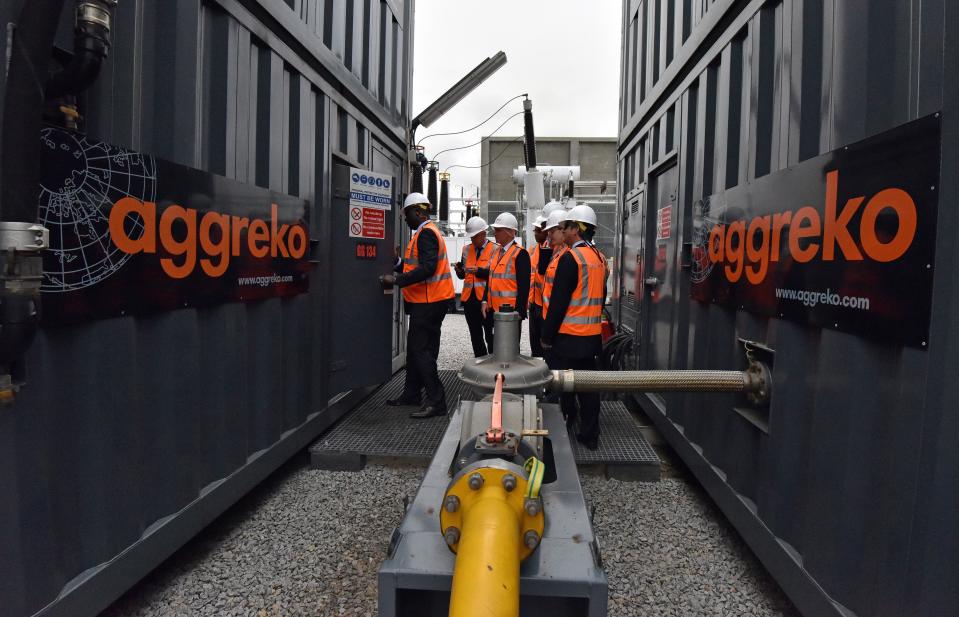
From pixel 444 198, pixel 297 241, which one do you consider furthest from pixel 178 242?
pixel 444 198

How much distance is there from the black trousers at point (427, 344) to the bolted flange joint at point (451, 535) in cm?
346

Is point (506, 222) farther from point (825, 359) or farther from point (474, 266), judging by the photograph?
point (825, 359)

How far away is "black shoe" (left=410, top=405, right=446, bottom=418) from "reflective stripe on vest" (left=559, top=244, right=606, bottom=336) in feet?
4.54

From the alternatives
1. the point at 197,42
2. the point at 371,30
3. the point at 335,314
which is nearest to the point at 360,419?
the point at 335,314

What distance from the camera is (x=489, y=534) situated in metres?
1.50

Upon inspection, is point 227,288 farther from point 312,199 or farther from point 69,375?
point 312,199

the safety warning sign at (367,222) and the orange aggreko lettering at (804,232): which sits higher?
the safety warning sign at (367,222)

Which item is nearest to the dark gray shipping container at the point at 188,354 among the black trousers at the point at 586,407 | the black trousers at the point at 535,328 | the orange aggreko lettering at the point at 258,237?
the orange aggreko lettering at the point at 258,237

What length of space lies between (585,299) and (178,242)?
2736 mm

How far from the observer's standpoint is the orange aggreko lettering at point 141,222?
2273mm

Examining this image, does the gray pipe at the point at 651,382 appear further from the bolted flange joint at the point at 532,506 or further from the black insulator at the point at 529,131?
the black insulator at the point at 529,131

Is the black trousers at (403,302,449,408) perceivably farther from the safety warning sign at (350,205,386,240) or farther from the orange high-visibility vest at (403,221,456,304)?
the safety warning sign at (350,205,386,240)

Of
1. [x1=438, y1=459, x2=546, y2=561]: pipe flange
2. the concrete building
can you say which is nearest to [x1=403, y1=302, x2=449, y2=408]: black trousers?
[x1=438, y1=459, x2=546, y2=561]: pipe flange

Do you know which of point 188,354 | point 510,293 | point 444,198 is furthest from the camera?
point 444,198
